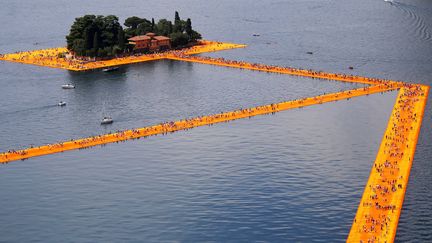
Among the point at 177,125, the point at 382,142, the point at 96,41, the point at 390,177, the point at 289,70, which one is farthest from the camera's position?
the point at 96,41

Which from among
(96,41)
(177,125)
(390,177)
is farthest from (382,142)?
(96,41)

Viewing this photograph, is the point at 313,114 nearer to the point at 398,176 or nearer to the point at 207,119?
the point at 207,119

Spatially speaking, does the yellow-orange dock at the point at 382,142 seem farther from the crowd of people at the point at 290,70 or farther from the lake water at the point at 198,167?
the lake water at the point at 198,167

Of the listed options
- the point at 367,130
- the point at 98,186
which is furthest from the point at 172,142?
the point at 367,130

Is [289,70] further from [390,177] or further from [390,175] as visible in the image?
[390,177]

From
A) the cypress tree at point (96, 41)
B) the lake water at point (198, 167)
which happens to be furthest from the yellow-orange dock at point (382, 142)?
the cypress tree at point (96, 41)

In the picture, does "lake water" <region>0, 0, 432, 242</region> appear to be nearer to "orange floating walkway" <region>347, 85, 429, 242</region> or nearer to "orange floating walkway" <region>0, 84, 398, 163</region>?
"orange floating walkway" <region>347, 85, 429, 242</region>
